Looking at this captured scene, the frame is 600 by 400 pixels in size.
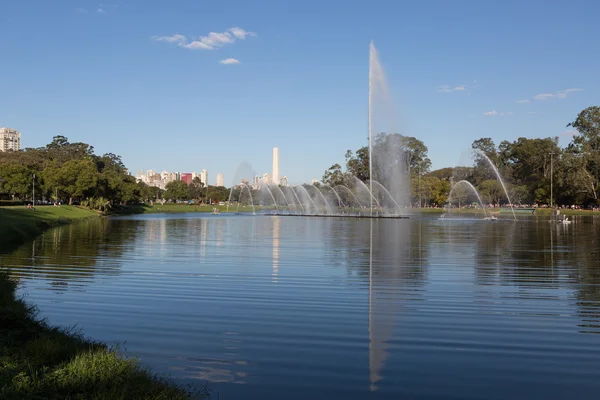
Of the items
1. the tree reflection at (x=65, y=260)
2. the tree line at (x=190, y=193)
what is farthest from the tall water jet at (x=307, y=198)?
the tree reflection at (x=65, y=260)

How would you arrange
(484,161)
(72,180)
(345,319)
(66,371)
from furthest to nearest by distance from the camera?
(484,161)
(72,180)
(345,319)
(66,371)

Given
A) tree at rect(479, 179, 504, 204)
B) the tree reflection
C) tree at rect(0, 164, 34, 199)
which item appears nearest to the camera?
the tree reflection

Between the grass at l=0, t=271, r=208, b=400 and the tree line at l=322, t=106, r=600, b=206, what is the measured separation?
71857 millimetres

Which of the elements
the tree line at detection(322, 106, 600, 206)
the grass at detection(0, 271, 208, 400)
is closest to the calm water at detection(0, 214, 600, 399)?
the grass at detection(0, 271, 208, 400)

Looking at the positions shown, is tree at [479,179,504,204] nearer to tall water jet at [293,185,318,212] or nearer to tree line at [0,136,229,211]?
tall water jet at [293,185,318,212]

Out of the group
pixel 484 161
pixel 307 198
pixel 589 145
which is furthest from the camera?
pixel 484 161

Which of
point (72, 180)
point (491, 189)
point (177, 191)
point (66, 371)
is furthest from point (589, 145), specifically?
point (177, 191)

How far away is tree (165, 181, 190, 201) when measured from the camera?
535 feet

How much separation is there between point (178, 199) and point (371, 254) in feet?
500

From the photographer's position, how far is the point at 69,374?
6.90 m

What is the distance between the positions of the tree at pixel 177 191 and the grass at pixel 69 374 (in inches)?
6194

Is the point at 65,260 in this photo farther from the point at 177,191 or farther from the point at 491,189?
A: the point at 177,191

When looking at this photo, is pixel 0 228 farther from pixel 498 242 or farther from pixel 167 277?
pixel 498 242

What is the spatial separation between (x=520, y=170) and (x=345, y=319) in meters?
121
